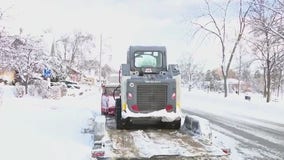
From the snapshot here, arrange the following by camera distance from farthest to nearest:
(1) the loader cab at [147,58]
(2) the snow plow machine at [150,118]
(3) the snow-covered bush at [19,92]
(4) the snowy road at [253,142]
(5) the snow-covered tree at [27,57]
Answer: (5) the snow-covered tree at [27,57]
(3) the snow-covered bush at [19,92]
(1) the loader cab at [147,58]
(4) the snowy road at [253,142]
(2) the snow plow machine at [150,118]

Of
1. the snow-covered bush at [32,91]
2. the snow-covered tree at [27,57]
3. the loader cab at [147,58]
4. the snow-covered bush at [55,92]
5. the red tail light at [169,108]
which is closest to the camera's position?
the red tail light at [169,108]

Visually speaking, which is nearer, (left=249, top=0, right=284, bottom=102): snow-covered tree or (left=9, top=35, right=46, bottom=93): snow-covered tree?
(left=249, top=0, right=284, bottom=102): snow-covered tree

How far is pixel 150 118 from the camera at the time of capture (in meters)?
11.9

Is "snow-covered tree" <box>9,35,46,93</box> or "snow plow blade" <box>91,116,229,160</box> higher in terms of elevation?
"snow-covered tree" <box>9,35,46,93</box>

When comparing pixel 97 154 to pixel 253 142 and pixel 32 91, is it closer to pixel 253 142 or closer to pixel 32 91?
pixel 253 142

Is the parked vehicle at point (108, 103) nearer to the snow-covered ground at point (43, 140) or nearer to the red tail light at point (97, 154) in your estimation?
the snow-covered ground at point (43, 140)

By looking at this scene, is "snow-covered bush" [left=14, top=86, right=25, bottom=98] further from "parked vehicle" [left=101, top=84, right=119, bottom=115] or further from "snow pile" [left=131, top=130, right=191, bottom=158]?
"snow pile" [left=131, top=130, right=191, bottom=158]

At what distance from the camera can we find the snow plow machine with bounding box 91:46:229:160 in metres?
9.27

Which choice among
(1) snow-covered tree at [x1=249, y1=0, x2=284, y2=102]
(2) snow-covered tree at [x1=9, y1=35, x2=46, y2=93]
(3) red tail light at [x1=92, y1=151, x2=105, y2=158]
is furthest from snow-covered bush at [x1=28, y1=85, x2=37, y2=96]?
(3) red tail light at [x1=92, y1=151, x2=105, y2=158]

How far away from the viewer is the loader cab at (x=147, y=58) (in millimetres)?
12940

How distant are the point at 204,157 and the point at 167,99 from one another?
3.75 metres

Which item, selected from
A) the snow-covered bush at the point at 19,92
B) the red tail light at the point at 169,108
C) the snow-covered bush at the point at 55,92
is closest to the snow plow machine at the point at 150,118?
the red tail light at the point at 169,108

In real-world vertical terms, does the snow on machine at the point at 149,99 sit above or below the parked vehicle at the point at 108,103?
above

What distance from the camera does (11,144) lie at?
11.0m
